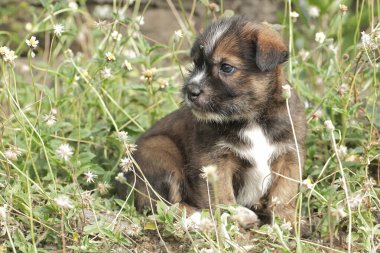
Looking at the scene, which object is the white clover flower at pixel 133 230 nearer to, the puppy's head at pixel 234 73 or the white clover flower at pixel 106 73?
the puppy's head at pixel 234 73

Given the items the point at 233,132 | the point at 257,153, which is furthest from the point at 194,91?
the point at 257,153

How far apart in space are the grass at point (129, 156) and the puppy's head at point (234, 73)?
1.34 ft

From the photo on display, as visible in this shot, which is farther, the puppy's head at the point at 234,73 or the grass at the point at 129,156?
the puppy's head at the point at 234,73

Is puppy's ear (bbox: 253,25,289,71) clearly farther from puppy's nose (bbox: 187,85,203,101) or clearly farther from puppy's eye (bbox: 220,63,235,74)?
puppy's nose (bbox: 187,85,203,101)

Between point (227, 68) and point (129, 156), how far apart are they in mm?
895

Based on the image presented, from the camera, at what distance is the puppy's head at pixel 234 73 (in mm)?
4375

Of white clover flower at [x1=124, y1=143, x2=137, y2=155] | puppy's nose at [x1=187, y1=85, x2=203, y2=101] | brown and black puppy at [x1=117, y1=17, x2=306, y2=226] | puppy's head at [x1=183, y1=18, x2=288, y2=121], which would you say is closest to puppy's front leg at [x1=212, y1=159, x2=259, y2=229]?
brown and black puppy at [x1=117, y1=17, x2=306, y2=226]

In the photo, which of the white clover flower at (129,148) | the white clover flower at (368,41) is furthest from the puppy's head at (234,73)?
the white clover flower at (129,148)

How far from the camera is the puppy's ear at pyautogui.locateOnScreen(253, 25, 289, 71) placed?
4.34 metres

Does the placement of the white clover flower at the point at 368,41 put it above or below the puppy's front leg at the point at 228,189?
above

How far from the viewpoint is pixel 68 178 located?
5.05 metres

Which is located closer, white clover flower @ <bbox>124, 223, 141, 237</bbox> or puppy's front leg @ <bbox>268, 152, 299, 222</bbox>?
white clover flower @ <bbox>124, 223, 141, 237</bbox>

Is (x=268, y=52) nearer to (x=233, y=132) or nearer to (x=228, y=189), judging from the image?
(x=233, y=132)

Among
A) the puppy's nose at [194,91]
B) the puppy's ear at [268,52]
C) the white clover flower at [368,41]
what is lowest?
the puppy's nose at [194,91]
